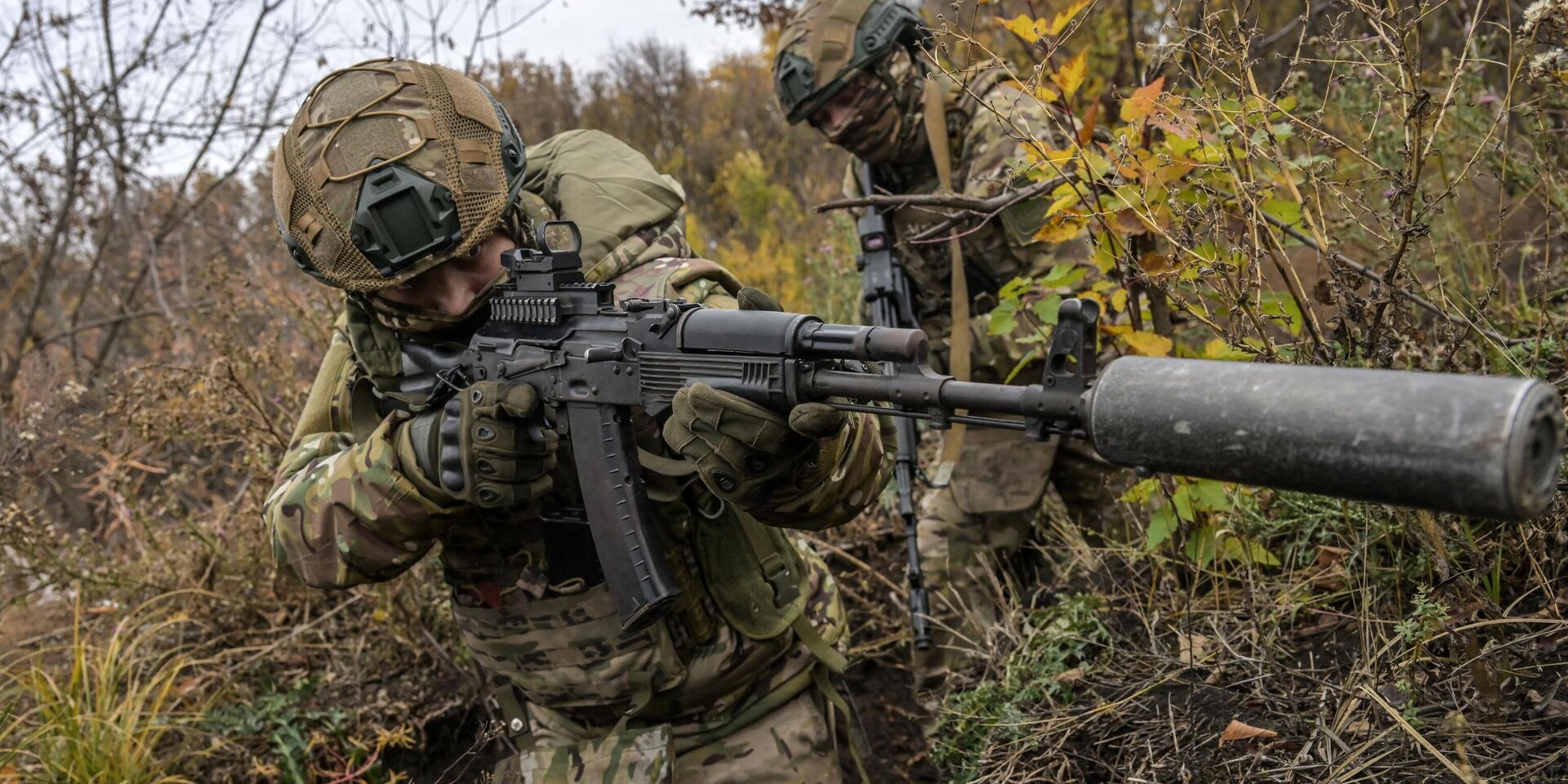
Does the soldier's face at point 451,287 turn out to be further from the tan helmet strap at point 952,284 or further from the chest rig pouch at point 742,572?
the tan helmet strap at point 952,284

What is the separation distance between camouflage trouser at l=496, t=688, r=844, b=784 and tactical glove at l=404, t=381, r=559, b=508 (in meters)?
0.70

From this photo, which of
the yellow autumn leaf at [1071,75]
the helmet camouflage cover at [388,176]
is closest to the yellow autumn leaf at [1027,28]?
the yellow autumn leaf at [1071,75]

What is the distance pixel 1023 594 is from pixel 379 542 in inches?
96.2

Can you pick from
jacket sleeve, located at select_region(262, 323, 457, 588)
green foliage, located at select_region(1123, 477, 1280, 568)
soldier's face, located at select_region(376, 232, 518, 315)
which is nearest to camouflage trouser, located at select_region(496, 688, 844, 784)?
jacket sleeve, located at select_region(262, 323, 457, 588)

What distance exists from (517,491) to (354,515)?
0.47 m

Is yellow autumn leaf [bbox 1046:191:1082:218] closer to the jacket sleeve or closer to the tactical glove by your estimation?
the tactical glove

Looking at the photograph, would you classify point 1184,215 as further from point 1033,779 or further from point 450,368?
point 450,368

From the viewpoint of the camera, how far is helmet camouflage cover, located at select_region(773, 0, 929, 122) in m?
4.44

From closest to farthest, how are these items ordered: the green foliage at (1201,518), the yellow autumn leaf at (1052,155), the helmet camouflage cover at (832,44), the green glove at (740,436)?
the green glove at (740,436)
the yellow autumn leaf at (1052,155)
the green foliage at (1201,518)
the helmet camouflage cover at (832,44)

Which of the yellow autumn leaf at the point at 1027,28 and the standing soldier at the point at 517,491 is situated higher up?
the yellow autumn leaf at the point at 1027,28

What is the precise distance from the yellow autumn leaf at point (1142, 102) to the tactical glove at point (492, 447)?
1.44m

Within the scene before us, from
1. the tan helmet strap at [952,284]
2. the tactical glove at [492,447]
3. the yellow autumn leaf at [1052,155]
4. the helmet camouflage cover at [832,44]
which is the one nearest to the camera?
the tactical glove at [492,447]

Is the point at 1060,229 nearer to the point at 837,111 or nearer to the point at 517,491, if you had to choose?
the point at 517,491

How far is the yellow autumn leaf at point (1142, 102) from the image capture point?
8.23 ft
